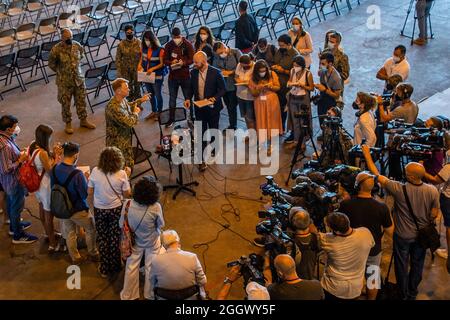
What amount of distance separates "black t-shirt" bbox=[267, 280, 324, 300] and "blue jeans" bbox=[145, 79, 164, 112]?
16.6 feet

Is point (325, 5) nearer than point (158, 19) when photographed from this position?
No

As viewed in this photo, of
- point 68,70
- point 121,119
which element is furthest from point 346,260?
point 68,70

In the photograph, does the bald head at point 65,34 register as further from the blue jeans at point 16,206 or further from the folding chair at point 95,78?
the blue jeans at point 16,206

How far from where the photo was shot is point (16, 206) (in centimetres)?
648

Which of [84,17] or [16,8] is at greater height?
[16,8]

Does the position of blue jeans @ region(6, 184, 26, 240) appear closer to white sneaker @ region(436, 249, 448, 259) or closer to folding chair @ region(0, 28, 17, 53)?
white sneaker @ region(436, 249, 448, 259)

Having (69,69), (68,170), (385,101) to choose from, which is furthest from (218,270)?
(69,69)

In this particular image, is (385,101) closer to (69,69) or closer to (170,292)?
(170,292)

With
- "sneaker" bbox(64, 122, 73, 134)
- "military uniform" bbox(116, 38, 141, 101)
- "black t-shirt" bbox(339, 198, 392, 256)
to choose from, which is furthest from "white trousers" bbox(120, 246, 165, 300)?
"military uniform" bbox(116, 38, 141, 101)

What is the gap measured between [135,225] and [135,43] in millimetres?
4239

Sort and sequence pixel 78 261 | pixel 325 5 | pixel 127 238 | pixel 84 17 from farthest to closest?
pixel 325 5, pixel 84 17, pixel 78 261, pixel 127 238

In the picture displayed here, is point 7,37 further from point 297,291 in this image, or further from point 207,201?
point 297,291

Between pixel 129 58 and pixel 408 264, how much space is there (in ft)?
16.5

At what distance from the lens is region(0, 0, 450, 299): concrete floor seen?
6023 millimetres
